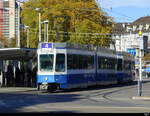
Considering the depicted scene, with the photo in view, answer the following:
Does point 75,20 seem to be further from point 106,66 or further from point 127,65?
point 106,66

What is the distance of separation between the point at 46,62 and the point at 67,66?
1.40m

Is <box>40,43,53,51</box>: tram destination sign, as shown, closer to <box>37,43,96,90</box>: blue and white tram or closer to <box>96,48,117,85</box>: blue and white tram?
<box>37,43,96,90</box>: blue and white tram

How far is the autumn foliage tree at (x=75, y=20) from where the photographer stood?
58.1m

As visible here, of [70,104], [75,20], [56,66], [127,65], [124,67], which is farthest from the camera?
[75,20]

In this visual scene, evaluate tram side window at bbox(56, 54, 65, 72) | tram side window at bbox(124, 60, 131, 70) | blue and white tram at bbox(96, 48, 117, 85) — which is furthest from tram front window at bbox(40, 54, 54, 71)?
tram side window at bbox(124, 60, 131, 70)

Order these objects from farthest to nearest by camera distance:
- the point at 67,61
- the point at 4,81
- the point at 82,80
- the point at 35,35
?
the point at 35,35 < the point at 4,81 < the point at 82,80 < the point at 67,61

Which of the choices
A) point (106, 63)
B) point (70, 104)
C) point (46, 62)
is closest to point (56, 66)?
point (46, 62)

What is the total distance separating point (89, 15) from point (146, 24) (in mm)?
111764

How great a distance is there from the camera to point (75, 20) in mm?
58562

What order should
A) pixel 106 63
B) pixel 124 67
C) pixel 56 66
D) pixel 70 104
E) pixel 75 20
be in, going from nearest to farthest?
pixel 70 104 < pixel 56 66 < pixel 106 63 < pixel 124 67 < pixel 75 20

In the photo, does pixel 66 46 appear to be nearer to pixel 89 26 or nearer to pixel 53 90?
pixel 53 90

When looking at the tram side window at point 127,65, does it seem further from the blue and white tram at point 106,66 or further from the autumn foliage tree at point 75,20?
the autumn foliage tree at point 75,20

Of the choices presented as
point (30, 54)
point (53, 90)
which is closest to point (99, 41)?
point (30, 54)

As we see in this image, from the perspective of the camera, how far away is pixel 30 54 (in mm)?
36750
